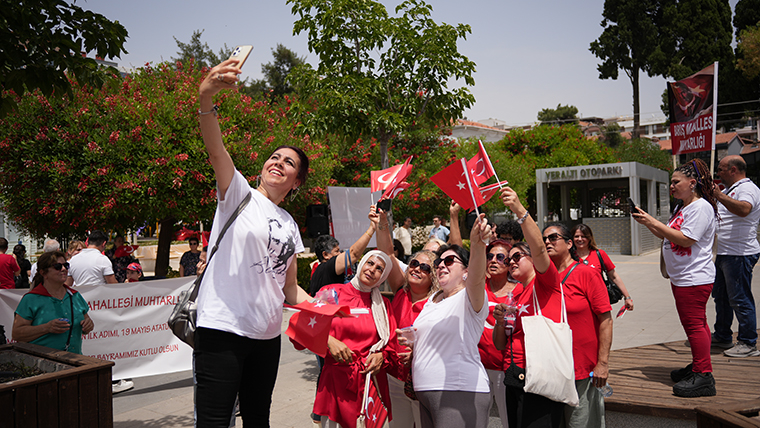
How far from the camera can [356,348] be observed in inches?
148

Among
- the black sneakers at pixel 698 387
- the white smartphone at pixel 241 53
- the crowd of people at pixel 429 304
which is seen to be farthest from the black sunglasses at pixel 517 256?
the white smartphone at pixel 241 53

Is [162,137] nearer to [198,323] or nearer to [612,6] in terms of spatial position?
[198,323]

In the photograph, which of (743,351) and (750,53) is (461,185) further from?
(750,53)

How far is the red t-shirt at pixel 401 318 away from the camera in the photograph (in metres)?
3.75

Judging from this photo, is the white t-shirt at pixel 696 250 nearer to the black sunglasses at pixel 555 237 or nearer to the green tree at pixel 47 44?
the black sunglasses at pixel 555 237

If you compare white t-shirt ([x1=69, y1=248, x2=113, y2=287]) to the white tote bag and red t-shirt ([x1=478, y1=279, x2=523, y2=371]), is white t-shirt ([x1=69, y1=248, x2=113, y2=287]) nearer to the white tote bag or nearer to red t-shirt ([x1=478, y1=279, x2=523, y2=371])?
red t-shirt ([x1=478, y1=279, x2=523, y2=371])

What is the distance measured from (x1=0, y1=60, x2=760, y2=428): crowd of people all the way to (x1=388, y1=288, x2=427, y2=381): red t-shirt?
1 centimetres

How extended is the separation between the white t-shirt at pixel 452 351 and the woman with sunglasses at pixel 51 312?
3586 millimetres

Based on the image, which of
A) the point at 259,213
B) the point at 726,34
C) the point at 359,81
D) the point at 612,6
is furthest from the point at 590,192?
the point at 612,6

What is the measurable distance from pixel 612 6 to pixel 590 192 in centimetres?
2835

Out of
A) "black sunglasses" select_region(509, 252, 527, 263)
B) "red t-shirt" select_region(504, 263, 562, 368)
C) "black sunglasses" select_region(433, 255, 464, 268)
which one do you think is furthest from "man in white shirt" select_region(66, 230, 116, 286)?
"red t-shirt" select_region(504, 263, 562, 368)

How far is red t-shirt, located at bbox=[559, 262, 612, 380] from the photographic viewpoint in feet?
11.5

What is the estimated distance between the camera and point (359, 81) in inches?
294

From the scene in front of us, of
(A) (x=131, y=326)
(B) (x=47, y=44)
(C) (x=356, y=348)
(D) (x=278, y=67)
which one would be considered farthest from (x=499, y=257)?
(D) (x=278, y=67)
